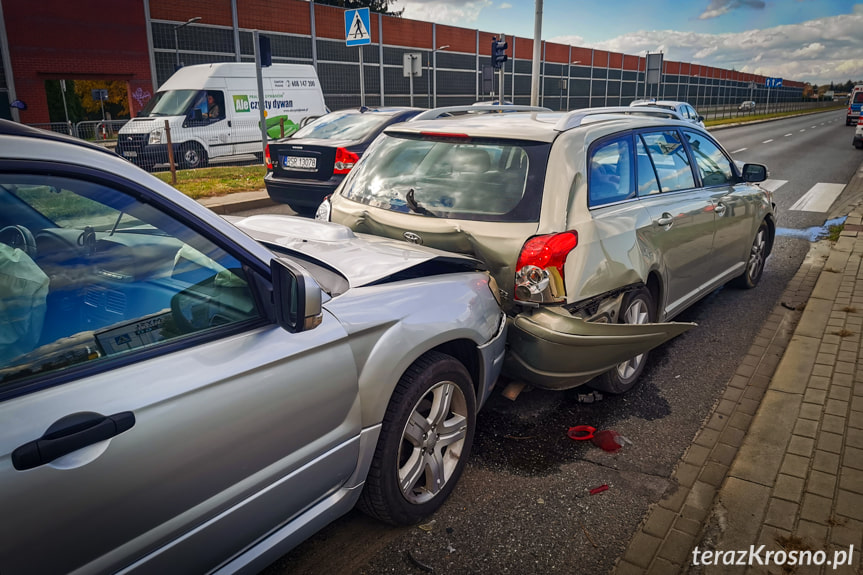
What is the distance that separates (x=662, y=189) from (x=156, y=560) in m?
3.91

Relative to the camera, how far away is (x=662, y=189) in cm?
456

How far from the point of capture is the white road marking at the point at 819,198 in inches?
458

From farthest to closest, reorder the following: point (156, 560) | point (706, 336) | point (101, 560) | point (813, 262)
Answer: point (813, 262)
point (706, 336)
point (156, 560)
point (101, 560)

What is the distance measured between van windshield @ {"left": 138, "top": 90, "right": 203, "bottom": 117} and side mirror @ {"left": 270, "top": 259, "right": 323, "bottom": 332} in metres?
17.5

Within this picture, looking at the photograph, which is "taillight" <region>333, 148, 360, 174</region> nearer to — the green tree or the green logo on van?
the green logo on van

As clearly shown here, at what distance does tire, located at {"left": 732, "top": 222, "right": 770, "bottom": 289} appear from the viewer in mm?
6438

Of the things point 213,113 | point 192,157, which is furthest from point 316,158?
point 213,113

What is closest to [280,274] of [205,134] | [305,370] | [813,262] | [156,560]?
[305,370]

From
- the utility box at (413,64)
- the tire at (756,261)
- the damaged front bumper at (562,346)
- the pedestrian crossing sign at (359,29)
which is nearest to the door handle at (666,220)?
the damaged front bumper at (562,346)

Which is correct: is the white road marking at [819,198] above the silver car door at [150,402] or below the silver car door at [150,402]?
below

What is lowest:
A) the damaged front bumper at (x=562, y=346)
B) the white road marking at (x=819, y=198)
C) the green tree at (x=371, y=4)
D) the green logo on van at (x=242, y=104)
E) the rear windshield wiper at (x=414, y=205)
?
the white road marking at (x=819, y=198)

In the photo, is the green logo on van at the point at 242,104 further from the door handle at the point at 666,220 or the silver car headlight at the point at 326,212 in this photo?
the door handle at the point at 666,220

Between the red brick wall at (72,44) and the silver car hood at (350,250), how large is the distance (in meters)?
24.4

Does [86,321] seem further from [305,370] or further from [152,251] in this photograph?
[305,370]
